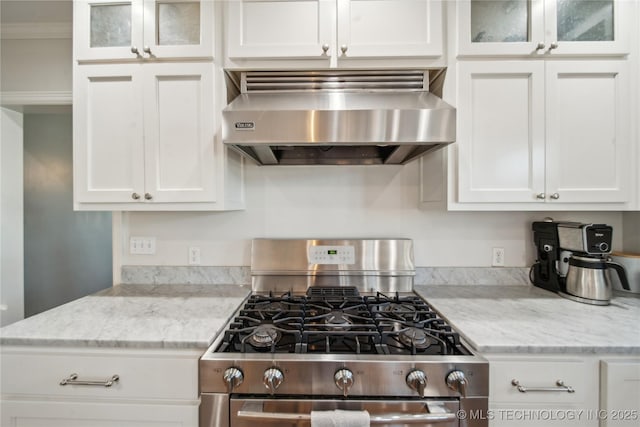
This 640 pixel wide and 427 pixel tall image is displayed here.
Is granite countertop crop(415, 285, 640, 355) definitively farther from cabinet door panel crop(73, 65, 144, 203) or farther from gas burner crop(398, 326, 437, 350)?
cabinet door panel crop(73, 65, 144, 203)

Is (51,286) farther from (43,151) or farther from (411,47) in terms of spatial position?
(411,47)

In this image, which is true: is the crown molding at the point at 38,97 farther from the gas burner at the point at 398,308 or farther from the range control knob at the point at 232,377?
the gas burner at the point at 398,308

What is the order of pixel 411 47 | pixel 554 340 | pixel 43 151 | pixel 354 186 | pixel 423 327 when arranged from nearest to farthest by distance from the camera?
pixel 554 340 < pixel 423 327 < pixel 411 47 < pixel 354 186 < pixel 43 151

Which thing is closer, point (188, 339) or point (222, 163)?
point (188, 339)

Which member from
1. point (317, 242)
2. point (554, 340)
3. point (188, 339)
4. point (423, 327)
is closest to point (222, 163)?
point (317, 242)

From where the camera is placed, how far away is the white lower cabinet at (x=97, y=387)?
3.22 feet

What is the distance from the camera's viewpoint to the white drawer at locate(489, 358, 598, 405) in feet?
3.14

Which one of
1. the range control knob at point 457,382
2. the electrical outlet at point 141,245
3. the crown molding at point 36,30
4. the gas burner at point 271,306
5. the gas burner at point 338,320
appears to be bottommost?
the range control knob at point 457,382

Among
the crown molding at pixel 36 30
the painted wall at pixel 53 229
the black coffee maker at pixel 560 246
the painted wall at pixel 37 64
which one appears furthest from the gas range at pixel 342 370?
the painted wall at pixel 53 229

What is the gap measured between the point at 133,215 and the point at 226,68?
105 cm

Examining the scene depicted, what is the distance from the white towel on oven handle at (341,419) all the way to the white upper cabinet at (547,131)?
1.00 metres

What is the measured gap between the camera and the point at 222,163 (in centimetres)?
138

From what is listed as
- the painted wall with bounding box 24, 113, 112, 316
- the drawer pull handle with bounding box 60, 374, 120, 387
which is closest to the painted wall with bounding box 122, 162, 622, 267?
the drawer pull handle with bounding box 60, 374, 120, 387

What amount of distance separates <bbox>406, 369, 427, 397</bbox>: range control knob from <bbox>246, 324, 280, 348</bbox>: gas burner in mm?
464
